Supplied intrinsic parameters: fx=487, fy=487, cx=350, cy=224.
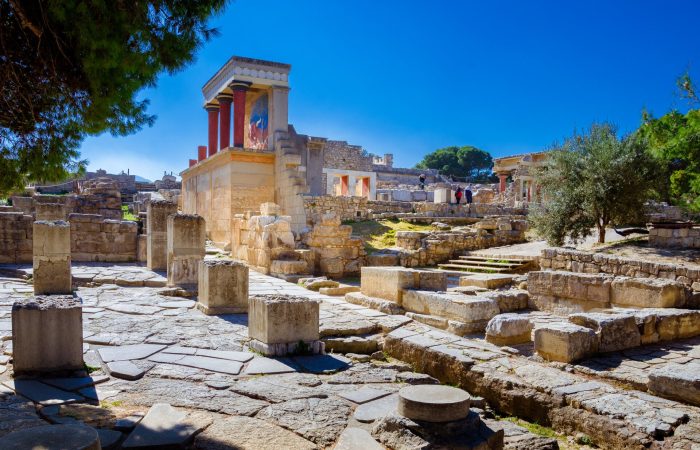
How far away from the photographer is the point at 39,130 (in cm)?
466

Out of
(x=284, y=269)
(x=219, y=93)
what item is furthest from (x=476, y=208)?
(x=284, y=269)

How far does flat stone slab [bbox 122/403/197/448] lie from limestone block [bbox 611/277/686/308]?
7.38 meters

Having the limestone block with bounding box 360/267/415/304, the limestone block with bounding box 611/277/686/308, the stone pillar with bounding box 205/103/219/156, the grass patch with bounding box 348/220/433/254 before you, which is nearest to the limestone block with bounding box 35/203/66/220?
the stone pillar with bounding box 205/103/219/156

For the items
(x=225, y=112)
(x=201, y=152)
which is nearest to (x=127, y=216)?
(x=201, y=152)

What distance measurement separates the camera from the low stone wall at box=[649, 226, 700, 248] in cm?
1298

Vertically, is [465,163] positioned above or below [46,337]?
above

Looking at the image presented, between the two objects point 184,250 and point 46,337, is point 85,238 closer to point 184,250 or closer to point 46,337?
point 184,250

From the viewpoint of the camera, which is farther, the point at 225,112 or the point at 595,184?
the point at 225,112

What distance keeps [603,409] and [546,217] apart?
493 inches

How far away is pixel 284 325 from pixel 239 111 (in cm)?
1450

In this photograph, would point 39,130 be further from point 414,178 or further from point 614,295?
point 414,178

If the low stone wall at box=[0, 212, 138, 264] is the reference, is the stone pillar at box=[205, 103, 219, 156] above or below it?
above

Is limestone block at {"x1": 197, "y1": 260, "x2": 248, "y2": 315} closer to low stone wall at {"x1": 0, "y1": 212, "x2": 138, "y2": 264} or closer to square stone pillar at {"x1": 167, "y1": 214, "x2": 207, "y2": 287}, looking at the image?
square stone pillar at {"x1": 167, "y1": 214, "x2": 207, "y2": 287}

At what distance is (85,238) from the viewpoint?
43.2 feet
